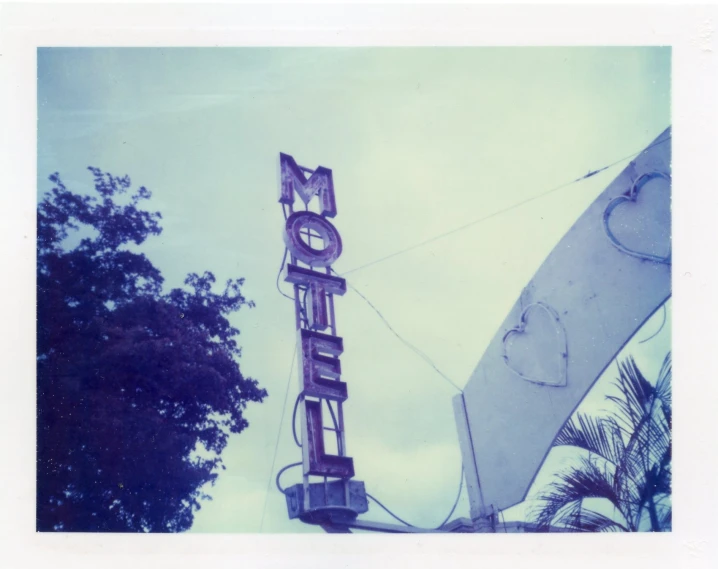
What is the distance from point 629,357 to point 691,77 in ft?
6.89

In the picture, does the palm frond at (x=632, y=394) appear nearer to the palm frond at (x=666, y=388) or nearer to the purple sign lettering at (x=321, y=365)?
the palm frond at (x=666, y=388)

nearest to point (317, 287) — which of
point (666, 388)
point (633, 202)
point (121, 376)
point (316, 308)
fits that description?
point (316, 308)

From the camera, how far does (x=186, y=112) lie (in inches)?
282

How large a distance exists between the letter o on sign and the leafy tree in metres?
0.56

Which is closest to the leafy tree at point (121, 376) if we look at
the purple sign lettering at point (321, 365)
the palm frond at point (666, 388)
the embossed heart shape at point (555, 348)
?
the purple sign lettering at point (321, 365)

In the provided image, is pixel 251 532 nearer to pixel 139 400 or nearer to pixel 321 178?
pixel 139 400

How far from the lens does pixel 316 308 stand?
751 centimetres

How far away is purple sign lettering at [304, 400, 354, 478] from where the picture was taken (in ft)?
23.1

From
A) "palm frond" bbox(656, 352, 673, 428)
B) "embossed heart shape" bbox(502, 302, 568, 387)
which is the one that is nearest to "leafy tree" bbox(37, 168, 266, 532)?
"embossed heart shape" bbox(502, 302, 568, 387)

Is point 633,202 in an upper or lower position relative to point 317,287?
upper

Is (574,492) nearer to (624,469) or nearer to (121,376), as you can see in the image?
(624,469)

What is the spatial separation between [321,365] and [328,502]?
42.3 inches

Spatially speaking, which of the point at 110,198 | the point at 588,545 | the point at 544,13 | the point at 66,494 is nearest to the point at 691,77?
the point at 544,13

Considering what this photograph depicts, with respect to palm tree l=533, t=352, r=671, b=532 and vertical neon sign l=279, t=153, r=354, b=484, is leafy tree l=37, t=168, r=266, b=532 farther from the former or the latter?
palm tree l=533, t=352, r=671, b=532
